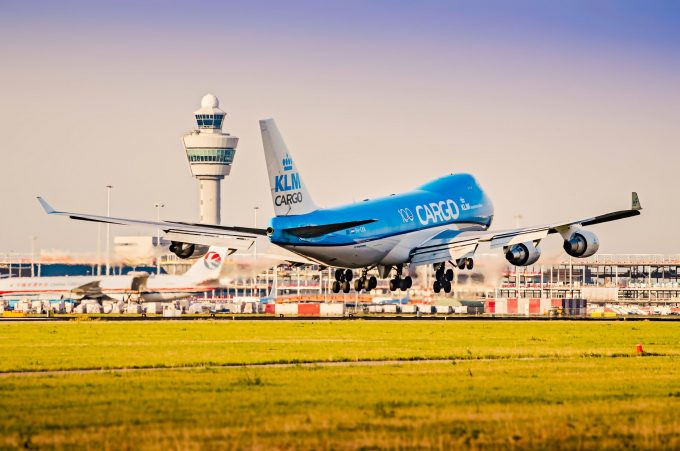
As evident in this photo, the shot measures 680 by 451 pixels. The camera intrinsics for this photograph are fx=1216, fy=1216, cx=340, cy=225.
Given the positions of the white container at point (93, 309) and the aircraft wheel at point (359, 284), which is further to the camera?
the white container at point (93, 309)

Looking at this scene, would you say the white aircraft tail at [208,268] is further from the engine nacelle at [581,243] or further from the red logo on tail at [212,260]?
the engine nacelle at [581,243]

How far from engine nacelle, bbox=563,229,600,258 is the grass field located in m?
10.6

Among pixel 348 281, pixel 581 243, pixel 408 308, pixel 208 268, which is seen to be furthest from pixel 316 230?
pixel 208 268

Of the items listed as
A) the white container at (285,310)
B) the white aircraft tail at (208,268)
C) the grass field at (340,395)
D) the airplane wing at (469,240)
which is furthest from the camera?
the white aircraft tail at (208,268)

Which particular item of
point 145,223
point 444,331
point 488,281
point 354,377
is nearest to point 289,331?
point 444,331

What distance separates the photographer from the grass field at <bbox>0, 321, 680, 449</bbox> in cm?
3014

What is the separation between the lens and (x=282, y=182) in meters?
74.1

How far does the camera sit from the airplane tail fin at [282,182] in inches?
2908

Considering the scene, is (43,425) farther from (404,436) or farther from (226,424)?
(404,436)

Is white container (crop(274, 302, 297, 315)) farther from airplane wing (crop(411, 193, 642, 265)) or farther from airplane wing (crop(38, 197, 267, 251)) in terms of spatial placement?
airplane wing (crop(38, 197, 267, 251))

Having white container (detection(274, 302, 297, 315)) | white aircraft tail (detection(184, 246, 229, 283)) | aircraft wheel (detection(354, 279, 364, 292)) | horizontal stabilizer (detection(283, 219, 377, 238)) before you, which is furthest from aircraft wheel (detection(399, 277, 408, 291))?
white aircraft tail (detection(184, 246, 229, 283))

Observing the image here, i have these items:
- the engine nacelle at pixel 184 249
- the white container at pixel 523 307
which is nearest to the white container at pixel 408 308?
the white container at pixel 523 307

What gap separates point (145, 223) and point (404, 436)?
44.4 m

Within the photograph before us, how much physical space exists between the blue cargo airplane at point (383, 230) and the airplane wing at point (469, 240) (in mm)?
69
